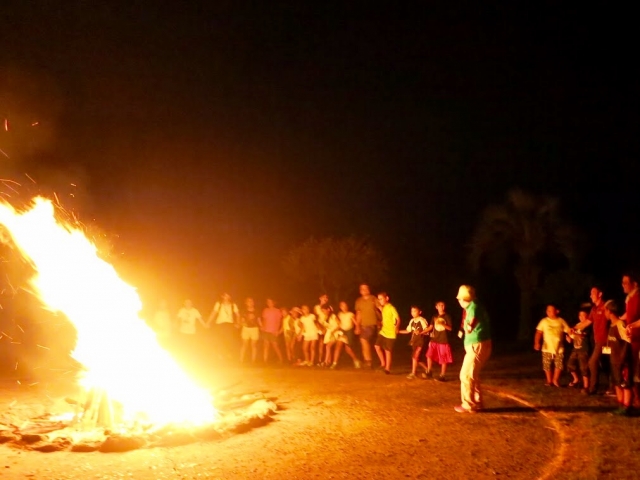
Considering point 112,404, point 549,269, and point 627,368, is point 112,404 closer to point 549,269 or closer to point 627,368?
point 627,368

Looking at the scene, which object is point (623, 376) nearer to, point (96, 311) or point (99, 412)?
point (99, 412)

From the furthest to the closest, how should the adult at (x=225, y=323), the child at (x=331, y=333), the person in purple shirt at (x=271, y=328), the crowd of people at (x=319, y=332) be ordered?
the adult at (x=225, y=323) → the person in purple shirt at (x=271, y=328) → the child at (x=331, y=333) → the crowd of people at (x=319, y=332)

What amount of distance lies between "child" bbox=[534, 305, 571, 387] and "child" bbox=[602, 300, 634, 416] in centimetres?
179

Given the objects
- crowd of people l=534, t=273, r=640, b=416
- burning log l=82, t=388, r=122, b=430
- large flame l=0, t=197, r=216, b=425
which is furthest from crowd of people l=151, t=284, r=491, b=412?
burning log l=82, t=388, r=122, b=430

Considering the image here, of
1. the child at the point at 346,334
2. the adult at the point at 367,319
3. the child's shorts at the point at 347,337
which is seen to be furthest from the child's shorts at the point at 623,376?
the child's shorts at the point at 347,337

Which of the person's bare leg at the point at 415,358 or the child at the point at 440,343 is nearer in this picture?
the child at the point at 440,343

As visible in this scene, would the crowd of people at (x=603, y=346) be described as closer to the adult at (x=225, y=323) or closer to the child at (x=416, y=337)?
the child at (x=416, y=337)

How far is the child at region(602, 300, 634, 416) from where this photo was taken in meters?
9.17

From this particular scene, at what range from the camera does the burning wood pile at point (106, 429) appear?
7.70 metres

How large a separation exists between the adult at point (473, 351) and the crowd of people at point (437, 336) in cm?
1

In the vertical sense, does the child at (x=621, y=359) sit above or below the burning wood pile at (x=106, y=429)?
above

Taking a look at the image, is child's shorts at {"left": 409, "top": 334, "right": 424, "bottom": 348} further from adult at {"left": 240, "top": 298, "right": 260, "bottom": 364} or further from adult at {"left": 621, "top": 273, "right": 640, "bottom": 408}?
adult at {"left": 240, "top": 298, "right": 260, "bottom": 364}

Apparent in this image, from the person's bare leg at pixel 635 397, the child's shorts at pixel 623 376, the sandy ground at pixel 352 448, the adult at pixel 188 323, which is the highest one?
the adult at pixel 188 323

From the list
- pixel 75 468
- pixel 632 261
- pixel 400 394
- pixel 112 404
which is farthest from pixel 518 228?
pixel 75 468
